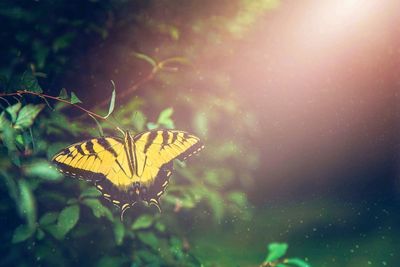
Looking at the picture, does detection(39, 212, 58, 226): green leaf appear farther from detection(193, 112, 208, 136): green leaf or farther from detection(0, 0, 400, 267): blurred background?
detection(193, 112, 208, 136): green leaf

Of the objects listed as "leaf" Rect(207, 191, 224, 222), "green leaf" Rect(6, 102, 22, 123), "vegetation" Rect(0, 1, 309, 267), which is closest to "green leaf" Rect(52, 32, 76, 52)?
"vegetation" Rect(0, 1, 309, 267)

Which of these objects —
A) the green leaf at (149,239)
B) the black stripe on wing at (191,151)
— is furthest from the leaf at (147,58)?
the green leaf at (149,239)

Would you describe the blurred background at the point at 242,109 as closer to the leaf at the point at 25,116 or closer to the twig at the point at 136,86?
the twig at the point at 136,86

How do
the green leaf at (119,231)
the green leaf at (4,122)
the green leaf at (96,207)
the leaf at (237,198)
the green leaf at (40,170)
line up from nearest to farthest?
the green leaf at (4,122) → the green leaf at (40,170) → the green leaf at (96,207) → the green leaf at (119,231) → the leaf at (237,198)

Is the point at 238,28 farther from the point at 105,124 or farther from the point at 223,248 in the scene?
the point at 223,248

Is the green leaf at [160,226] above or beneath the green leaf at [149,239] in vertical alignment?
above

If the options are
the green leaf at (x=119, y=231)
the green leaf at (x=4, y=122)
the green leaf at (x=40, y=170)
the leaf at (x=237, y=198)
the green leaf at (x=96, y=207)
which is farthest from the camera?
the leaf at (x=237, y=198)

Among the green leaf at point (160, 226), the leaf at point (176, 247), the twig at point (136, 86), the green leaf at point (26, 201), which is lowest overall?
the green leaf at point (26, 201)

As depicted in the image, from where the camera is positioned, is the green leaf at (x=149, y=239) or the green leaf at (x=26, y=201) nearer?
the green leaf at (x=26, y=201)
